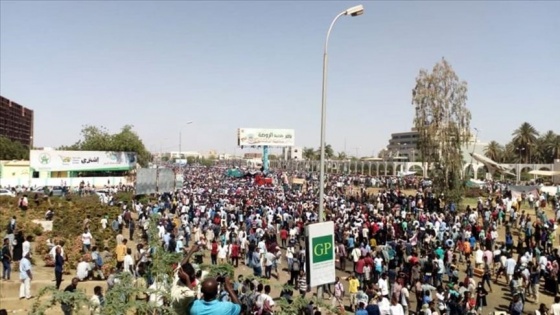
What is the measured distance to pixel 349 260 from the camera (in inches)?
706

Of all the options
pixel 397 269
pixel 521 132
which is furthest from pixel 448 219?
pixel 521 132

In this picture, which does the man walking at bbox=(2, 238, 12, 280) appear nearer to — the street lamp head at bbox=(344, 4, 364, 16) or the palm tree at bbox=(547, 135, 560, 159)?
the street lamp head at bbox=(344, 4, 364, 16)

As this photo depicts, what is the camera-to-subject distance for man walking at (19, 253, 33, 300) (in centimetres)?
1184

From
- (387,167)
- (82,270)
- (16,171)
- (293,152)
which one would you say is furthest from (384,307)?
(293,152)

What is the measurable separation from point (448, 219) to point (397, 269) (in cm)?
971

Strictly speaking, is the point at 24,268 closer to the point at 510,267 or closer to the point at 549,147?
the point at 510,267

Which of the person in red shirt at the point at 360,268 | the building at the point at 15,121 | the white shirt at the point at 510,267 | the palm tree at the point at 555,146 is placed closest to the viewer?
the person in red shirt at the point at 360,268

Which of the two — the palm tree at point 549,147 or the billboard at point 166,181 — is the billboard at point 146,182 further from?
the palm tree at point 549,147

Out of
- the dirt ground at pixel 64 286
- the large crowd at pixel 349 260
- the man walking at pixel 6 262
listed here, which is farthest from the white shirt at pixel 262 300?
the man walking at pixel 6 262

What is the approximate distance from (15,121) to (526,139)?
153m

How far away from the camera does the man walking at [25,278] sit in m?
11.8

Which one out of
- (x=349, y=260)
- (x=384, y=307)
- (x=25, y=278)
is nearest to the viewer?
(x=384, y=307)

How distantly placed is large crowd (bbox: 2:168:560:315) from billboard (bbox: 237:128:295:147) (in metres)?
58.9

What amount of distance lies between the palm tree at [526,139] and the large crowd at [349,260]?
55443 mm
